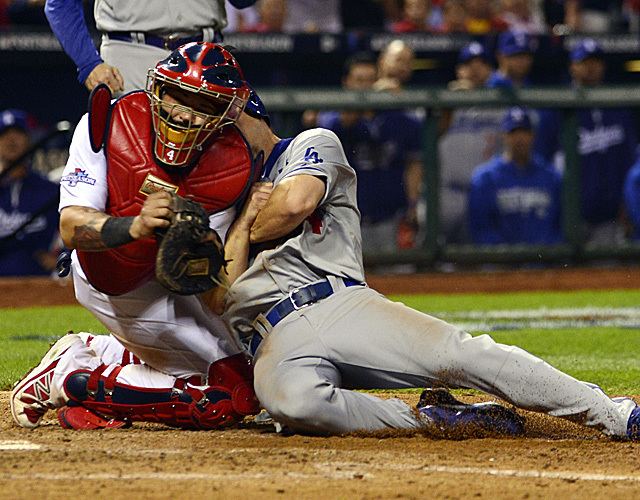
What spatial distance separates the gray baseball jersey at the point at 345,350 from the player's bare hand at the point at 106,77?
1.07 meters

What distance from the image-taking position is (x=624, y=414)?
3.69 metres

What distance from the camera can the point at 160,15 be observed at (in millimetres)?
5078

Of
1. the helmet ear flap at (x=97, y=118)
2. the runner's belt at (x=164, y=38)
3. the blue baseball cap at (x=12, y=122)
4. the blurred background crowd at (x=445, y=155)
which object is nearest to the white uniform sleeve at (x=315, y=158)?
the helmet ear flap at (x=97, y=118)

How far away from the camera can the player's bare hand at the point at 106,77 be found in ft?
15.6

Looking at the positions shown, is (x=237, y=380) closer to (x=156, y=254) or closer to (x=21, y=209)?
(x=156, y=254)

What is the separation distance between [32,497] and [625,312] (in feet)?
19.0

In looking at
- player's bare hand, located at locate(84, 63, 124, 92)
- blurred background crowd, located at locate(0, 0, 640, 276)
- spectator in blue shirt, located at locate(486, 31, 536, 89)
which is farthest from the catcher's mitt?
spectator in blue shirt, located at locate(486, 31, 536, 89)

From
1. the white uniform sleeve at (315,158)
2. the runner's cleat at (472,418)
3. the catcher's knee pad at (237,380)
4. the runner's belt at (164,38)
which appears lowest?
the runner's cleat at (472,418)

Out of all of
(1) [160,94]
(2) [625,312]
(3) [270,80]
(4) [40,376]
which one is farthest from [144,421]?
(3) [270,80]

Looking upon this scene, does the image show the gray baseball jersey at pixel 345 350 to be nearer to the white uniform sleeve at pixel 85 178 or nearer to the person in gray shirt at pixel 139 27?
the white uniform sleeve at pixel 85 178

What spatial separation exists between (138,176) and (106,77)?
105 centimetres

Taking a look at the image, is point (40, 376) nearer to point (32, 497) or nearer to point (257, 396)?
point (257, 396)

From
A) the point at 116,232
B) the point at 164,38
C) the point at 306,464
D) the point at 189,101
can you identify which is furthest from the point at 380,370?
the point at 164,38

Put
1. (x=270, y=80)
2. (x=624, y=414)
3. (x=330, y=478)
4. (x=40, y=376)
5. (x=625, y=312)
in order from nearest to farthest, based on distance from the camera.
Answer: (x=330, y=478), (x=624, y=414), (x=40, y=376), (x=625, y=312), (x=270, y=80)
